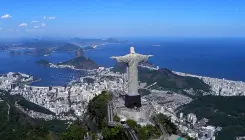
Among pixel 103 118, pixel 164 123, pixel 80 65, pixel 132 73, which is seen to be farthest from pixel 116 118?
pixel 80 65

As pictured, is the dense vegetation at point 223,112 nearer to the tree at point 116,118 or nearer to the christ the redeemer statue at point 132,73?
the christ the redeemer statue at point 132,73

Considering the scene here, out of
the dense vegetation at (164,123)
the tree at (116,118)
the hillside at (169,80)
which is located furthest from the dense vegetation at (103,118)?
the hillside at (169,80)

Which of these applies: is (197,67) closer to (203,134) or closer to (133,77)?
(203,134)

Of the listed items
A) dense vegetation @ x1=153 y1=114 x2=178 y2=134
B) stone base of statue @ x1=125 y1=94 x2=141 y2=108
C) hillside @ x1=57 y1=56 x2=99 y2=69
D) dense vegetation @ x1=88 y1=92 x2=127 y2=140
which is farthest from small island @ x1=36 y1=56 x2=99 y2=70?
stone base of statue @ x1=125 y1=94 x2=141 y2=108

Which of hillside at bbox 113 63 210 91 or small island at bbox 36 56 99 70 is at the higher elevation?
small island at bbox 36 56 99 70

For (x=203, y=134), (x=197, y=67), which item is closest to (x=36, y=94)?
(x=203, y=134)

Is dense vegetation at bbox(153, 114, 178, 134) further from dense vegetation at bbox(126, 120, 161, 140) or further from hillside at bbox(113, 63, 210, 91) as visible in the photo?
hillside at bbox(113, 63, 210, 91)

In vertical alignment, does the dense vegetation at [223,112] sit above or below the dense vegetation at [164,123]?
below

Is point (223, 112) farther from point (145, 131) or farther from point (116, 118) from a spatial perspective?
point (145, 131)
